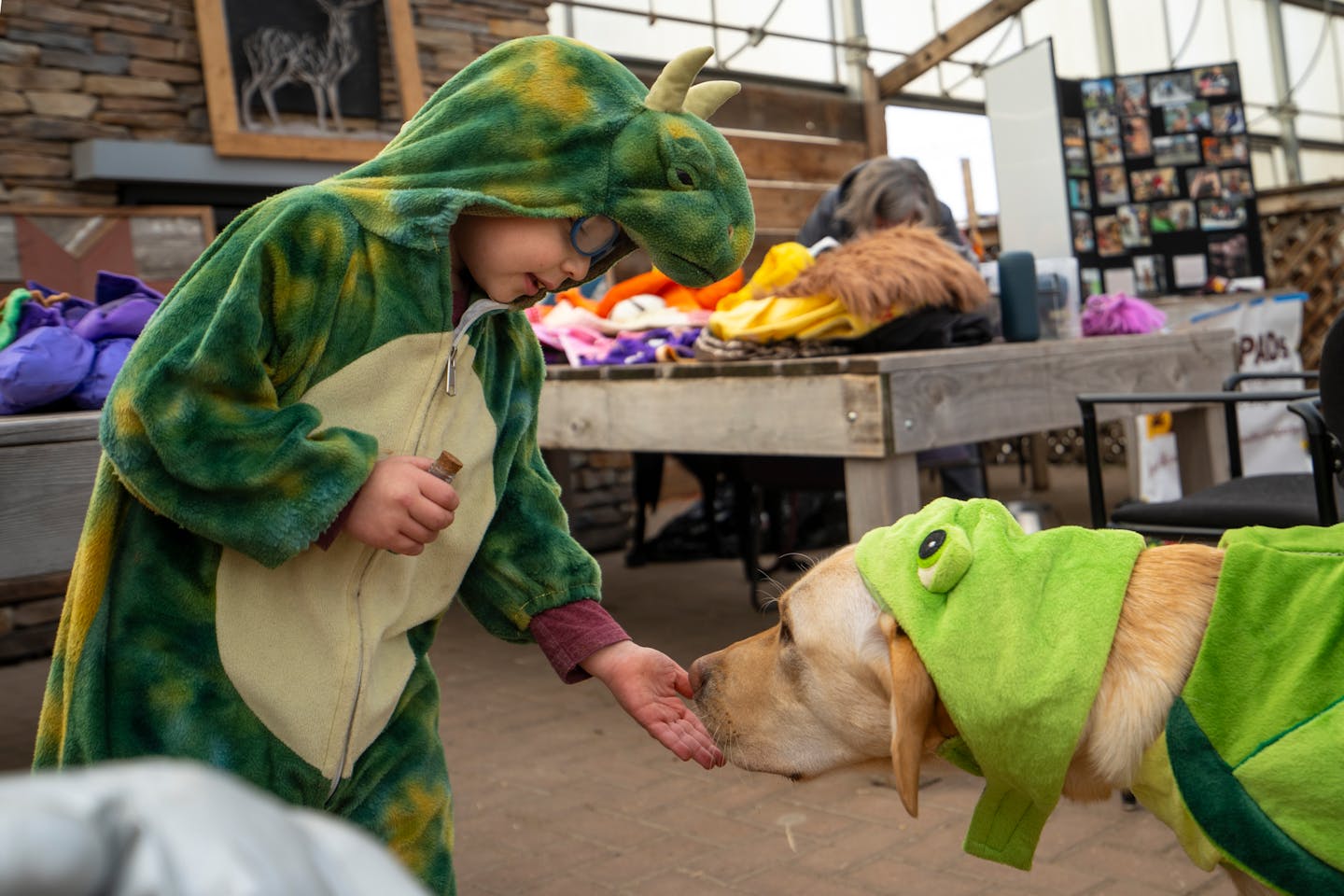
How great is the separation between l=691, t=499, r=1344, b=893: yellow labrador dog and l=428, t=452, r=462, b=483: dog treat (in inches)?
23.5

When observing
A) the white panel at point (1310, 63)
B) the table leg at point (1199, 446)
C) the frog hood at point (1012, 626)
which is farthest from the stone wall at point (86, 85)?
the white panel at point (1310, 63)

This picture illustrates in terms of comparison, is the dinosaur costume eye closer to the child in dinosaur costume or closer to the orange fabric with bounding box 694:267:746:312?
the child in dinosaur costume

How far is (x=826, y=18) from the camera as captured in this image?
9.22 metres

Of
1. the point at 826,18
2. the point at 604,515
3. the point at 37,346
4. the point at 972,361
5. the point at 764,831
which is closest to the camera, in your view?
the point at 37,346

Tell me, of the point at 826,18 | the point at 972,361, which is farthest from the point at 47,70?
the point at 826,18

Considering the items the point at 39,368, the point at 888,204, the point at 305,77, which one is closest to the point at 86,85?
the point at 305,77

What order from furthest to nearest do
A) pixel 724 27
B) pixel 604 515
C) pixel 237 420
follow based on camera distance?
pixel 724 27, pixel 604 515, pixel 237 420

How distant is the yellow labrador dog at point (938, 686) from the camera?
140 cm

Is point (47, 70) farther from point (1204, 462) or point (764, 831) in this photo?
point (1204, 462)

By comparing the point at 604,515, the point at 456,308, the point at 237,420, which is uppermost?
the point at 456,308

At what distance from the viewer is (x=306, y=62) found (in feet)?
18.3

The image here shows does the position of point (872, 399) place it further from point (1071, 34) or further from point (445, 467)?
point (1071, 34)

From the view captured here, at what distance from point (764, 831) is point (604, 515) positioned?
14.1 feet

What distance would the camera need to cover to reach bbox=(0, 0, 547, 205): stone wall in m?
4.86
